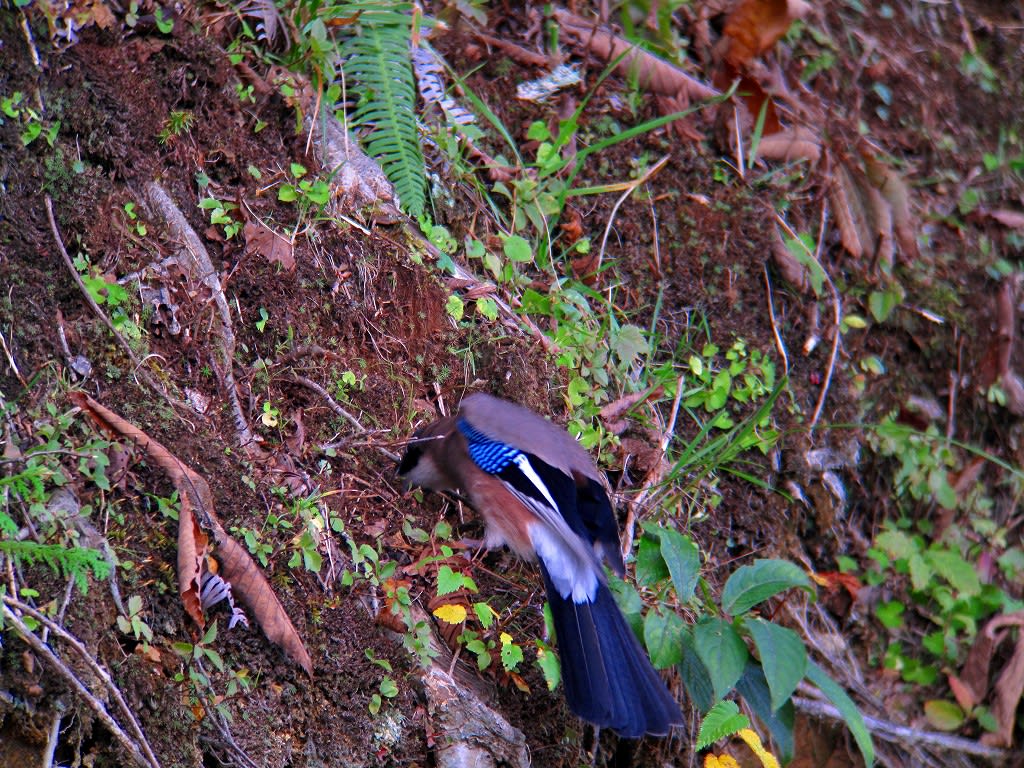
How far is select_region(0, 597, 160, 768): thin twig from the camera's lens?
105 inches

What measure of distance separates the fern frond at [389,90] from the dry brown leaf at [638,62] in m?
1.12

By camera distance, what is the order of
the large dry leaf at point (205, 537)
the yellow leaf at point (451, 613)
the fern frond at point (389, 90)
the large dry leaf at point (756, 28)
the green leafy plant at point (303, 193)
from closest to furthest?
the large dry leaf at point (205, 537), the yellow leaf at point (451, 613), the green leafy plant at point (303, 193), the fern frond at point (389, 90), the large dry leaf at point (756, 28)

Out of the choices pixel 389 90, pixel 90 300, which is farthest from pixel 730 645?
pixel 389 90

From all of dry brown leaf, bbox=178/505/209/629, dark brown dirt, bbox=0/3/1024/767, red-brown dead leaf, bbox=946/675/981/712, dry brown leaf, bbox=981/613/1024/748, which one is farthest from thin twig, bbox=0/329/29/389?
dry brown leaf, bbox=981/613/1024/748

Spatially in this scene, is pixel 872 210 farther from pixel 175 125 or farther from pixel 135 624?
pixel 135 624

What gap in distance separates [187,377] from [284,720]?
3.86 ft

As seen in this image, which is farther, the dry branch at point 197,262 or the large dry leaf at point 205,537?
the dry branch at point 197,262

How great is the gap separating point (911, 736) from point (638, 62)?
135 inches

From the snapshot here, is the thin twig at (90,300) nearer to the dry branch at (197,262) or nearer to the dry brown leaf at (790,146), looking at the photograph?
the dry branch at (197,262)

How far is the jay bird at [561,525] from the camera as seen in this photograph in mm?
3266

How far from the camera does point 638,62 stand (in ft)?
17.6

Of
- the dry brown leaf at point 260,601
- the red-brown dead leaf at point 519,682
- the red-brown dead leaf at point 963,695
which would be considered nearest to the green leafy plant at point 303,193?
the dry brown leaf at point 260,601

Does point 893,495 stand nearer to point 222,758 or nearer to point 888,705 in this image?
point 888,705

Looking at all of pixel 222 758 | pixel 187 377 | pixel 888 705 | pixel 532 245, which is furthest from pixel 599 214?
pixel 222 758
